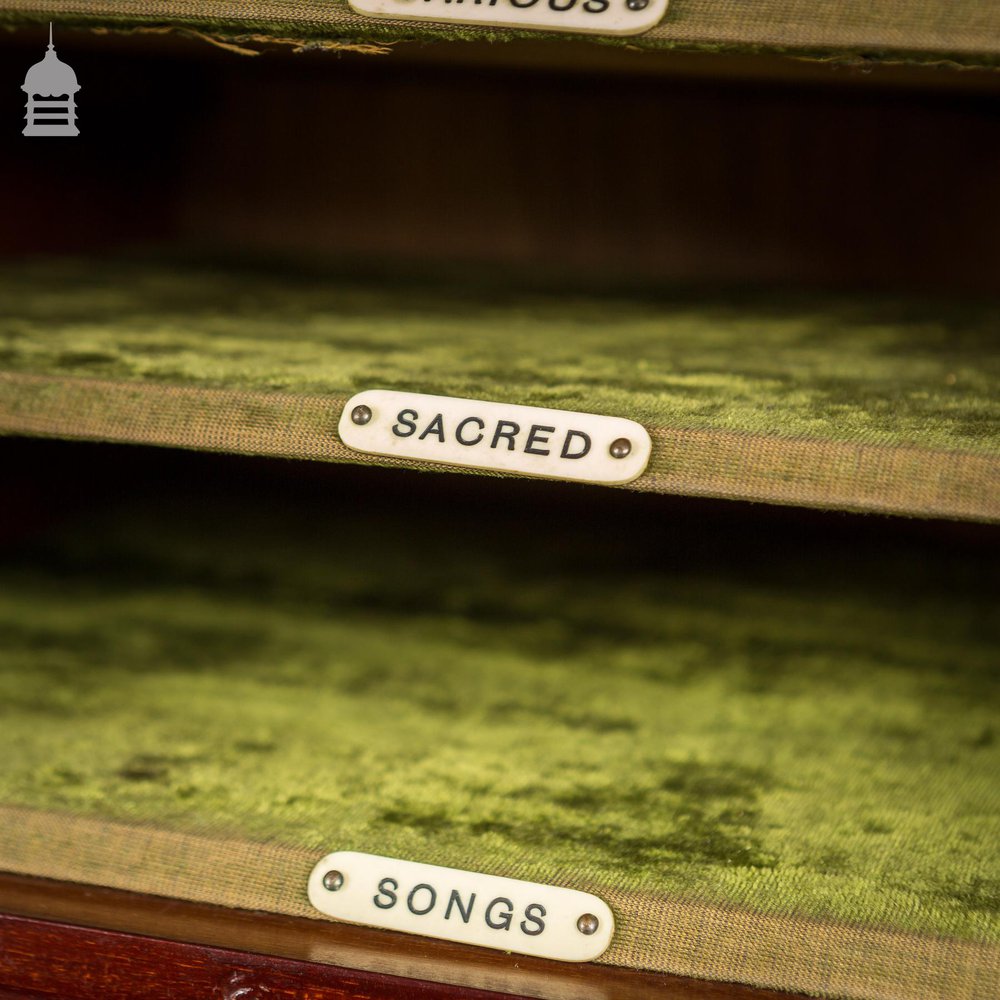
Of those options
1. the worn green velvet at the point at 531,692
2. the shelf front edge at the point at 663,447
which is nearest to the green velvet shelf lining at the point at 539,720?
the worn green velvet at the point at 531,692

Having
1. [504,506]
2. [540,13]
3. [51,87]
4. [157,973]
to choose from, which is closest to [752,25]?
[540,13]

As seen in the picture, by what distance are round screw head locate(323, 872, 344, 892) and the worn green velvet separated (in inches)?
0.8

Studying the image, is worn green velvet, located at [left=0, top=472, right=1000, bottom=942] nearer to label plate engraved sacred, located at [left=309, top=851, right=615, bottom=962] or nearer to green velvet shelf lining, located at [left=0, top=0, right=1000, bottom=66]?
label plate engraved sacred, located at [left=309, top=851, right=615, bottom=962]

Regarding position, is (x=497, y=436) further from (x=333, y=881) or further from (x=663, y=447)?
(x=333, y=881)

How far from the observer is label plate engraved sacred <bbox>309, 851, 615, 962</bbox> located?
529 millimetres

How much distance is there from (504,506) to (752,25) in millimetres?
653

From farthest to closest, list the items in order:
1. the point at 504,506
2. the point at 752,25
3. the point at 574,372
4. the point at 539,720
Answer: the point at 504,506
the point at 539,720
the point at 574,372
the point at 752,25

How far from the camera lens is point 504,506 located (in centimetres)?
113

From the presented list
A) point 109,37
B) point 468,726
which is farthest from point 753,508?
point 109,37

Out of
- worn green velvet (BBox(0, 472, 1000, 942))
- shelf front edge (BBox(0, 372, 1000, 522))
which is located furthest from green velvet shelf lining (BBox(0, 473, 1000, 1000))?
shelf front edge (BBox(0, 372, 1000, 522))

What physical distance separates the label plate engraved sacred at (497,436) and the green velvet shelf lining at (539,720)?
188 mm

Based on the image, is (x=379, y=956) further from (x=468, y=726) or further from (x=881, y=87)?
(x=881, y=87)

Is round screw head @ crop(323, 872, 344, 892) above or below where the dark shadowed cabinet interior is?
below

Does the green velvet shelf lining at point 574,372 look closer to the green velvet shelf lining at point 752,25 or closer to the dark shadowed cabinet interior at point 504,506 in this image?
the dark shadowed cabinet interior at point 504,506
